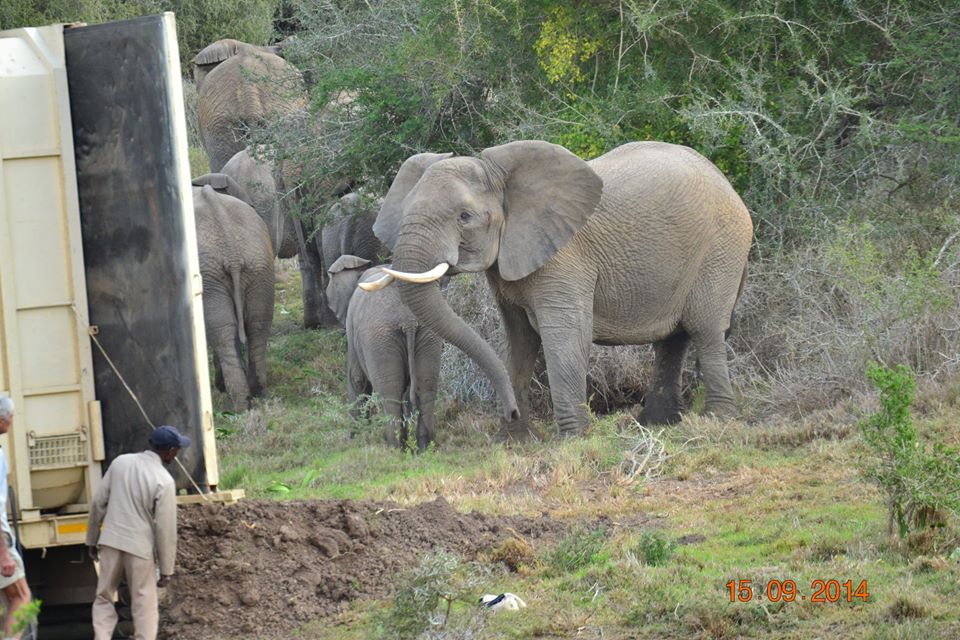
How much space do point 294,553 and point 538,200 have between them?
14.3ft

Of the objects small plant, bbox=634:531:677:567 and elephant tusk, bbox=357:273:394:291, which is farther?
elephant tusk, bbox=357:273:394:291

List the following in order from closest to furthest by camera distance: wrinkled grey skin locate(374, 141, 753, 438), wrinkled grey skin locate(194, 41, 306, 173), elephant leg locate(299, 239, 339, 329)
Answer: wrinkled grey skin locate(374, 141, 753, 438), elephant leg locate(299, 239, 339, 329), wrinkled grey skin locate(194, 41, 306, 173)

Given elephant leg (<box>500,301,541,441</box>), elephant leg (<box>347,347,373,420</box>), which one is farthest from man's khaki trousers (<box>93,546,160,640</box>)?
elephant leg (<box>347,347,373,420</box>)

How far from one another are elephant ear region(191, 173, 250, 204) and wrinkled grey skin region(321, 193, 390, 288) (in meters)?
1.08

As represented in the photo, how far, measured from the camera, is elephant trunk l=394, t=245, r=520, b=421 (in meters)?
11.2

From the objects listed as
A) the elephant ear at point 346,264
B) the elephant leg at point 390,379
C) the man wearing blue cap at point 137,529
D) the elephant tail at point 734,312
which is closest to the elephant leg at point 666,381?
the elephant tail at point 734,312

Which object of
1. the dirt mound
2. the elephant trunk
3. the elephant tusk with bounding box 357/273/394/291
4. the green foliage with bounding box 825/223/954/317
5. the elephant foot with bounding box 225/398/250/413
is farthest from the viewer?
the elephant foot with bounding box 225/398/250/413

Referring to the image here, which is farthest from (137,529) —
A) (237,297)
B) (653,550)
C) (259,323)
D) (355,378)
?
(259,323)

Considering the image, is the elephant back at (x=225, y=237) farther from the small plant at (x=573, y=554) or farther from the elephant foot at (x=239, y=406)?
the small plant at (x=573, y=554)

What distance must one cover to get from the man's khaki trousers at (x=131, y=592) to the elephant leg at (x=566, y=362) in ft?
16.5

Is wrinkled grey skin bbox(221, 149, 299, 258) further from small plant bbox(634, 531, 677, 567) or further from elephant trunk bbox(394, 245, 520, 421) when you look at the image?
small plant bbox(634, 531, 677, 567)

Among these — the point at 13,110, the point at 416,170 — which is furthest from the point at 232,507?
the point at 416,170

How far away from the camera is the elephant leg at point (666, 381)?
12773 mm

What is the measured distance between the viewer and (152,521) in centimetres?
702
